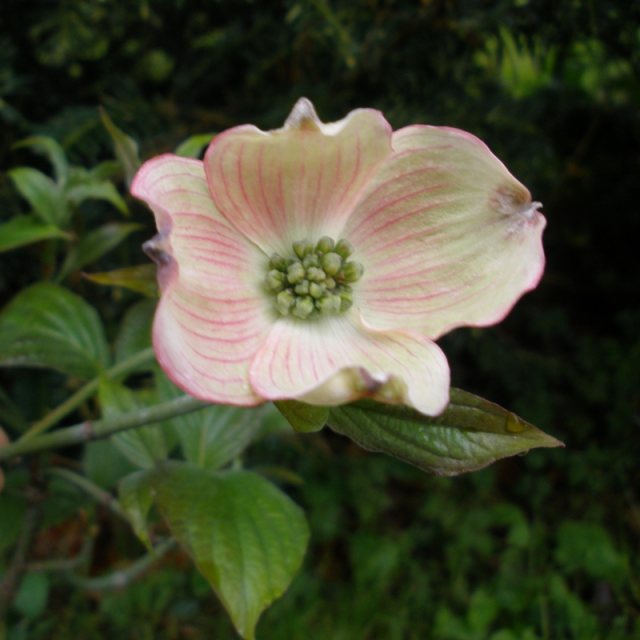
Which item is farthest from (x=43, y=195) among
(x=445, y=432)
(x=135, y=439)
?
(x=445, y=432)

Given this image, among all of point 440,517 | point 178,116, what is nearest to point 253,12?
point 178,116

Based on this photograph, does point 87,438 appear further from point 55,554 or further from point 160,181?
point 55,554

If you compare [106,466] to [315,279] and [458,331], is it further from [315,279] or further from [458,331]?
[458,331]

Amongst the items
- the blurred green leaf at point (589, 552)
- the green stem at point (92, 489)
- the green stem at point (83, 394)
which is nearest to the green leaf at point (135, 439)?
the green stem at point (83, 394)

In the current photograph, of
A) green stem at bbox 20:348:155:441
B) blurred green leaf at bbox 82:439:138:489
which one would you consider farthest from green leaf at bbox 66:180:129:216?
blurred green leaf at bbox 82:439:138:489

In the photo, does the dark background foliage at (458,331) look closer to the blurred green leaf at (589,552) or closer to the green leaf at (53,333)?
the blurred green leaf at (589,552)
